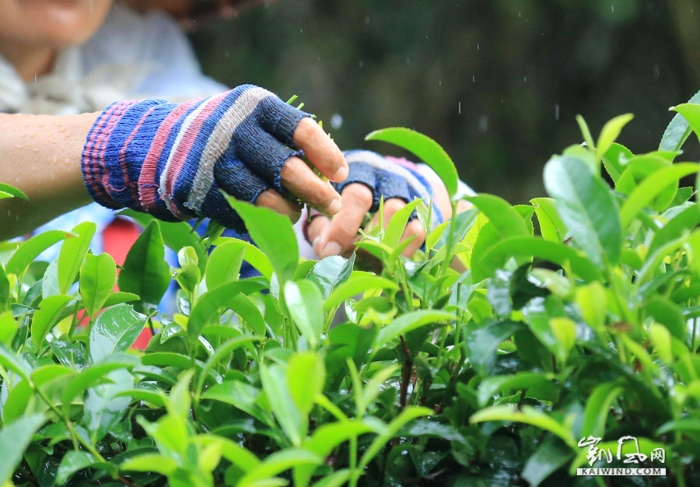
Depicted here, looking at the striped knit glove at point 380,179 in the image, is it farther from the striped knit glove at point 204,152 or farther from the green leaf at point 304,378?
the green leaf at point 304,378

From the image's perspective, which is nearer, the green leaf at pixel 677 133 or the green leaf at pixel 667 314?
the green leaf at pixel 667 314

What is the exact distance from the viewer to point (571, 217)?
12.9 inches

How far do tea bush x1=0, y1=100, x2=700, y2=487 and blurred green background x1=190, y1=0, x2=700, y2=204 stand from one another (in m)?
2.99

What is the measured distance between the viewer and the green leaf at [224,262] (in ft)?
1.49

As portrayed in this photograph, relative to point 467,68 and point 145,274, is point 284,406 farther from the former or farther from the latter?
point 467,68

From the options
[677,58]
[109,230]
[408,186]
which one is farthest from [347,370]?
[677,58]

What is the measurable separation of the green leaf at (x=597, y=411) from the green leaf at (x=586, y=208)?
2.2 inches

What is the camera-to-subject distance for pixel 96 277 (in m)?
0.49

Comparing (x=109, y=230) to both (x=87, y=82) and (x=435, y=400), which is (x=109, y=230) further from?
(x=435, y=400)

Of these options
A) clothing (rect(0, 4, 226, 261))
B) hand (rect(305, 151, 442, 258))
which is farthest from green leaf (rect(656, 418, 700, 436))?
clothing (rect(0, 4, 226, 261))

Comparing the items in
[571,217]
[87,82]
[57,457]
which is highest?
[87,82]

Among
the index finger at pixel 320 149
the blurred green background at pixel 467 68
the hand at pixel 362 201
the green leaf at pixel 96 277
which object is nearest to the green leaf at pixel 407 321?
the green leaf at pixel 96 277

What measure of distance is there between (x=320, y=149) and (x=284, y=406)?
435mm

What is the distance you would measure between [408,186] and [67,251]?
0.86 meters
